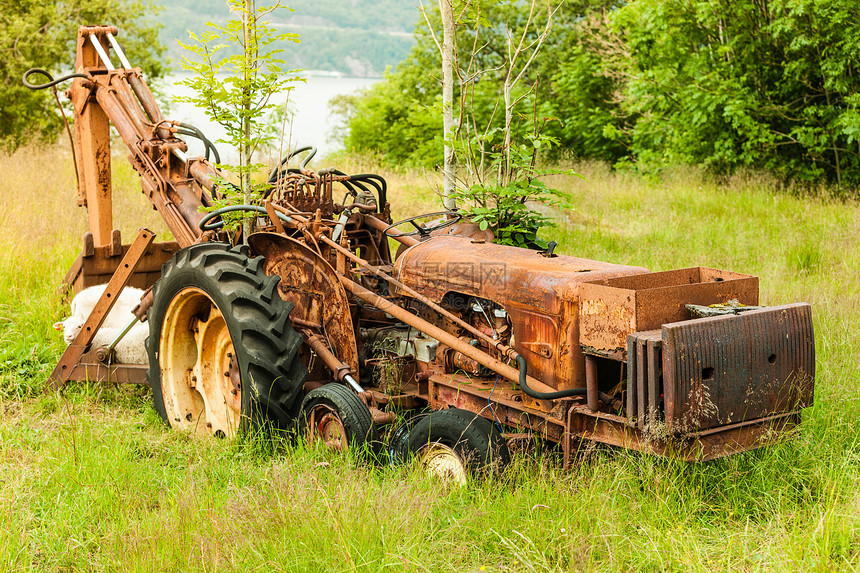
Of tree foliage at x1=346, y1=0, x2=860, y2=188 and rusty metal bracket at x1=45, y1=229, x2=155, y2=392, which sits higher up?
tree foliage at x1=346, y1=0, x2=860, y2=188

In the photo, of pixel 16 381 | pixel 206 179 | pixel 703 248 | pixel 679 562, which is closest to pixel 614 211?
pixel 703 248

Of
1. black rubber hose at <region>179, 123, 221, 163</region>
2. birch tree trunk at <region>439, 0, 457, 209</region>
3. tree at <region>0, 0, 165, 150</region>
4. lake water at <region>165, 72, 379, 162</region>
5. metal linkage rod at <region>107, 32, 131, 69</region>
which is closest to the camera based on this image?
lake water at <region>165, 72, 379, 162</region>

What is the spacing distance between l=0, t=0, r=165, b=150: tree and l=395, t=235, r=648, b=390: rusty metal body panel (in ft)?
34.9

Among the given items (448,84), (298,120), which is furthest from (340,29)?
(448,84)

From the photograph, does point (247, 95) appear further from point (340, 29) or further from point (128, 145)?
point (340, 29)

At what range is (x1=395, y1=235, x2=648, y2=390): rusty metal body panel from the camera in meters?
3.67

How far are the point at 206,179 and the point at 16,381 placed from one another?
195cm

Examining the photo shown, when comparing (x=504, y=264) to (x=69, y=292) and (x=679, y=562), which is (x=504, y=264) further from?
(x=69, y=292)

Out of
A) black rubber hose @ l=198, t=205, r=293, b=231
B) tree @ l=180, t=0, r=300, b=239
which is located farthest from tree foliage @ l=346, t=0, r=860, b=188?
black rubber hose @ l=198, t=205, r=293, b=231

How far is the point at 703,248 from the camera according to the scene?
8789mm

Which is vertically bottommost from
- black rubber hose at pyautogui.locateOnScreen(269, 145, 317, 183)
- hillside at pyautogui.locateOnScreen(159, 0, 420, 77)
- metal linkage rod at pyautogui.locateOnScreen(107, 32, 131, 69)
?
black rubber hose at pyautogui.locateOnScreen(269, 145, 317, 183)

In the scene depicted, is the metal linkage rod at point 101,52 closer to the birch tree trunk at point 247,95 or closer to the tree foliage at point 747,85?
the birch tree trunk at point 247,95

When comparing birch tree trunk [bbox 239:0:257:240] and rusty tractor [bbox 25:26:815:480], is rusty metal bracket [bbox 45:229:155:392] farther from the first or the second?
birch tree trunk [bbox 239:0:257:240]

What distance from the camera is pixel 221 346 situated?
15.9ft
